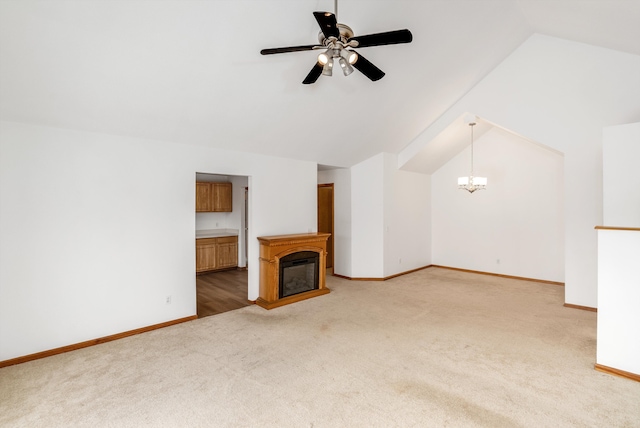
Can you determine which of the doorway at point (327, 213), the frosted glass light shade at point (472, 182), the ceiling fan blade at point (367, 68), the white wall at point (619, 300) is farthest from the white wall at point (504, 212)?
the ceiling fan blade at point (367, 68)

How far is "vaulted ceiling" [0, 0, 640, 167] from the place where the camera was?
2.30m

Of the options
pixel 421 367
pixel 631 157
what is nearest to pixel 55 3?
pixel 421 367

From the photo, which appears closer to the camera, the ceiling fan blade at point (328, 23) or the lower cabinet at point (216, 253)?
the ceiling fan blade at point (328, 23)

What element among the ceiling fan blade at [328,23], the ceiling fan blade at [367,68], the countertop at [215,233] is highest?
the ceiling fan blade at [328,23]

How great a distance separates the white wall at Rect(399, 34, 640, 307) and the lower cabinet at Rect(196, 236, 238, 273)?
245 inches

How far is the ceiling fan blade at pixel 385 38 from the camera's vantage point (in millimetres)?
2164

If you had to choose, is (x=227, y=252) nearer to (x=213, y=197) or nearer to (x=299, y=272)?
(x=213, y=197)

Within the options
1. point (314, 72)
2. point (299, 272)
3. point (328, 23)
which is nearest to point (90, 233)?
point (299, 272)

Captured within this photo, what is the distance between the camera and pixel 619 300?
8.80ft

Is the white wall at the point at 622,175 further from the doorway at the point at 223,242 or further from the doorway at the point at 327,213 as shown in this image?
the doorway at the point at 223,242

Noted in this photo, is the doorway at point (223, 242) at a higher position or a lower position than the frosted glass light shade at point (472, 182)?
lower

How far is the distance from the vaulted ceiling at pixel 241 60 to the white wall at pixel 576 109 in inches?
10.7

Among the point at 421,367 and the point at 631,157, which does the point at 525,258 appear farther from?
the point at 421,367

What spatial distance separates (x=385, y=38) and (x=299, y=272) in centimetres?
369
